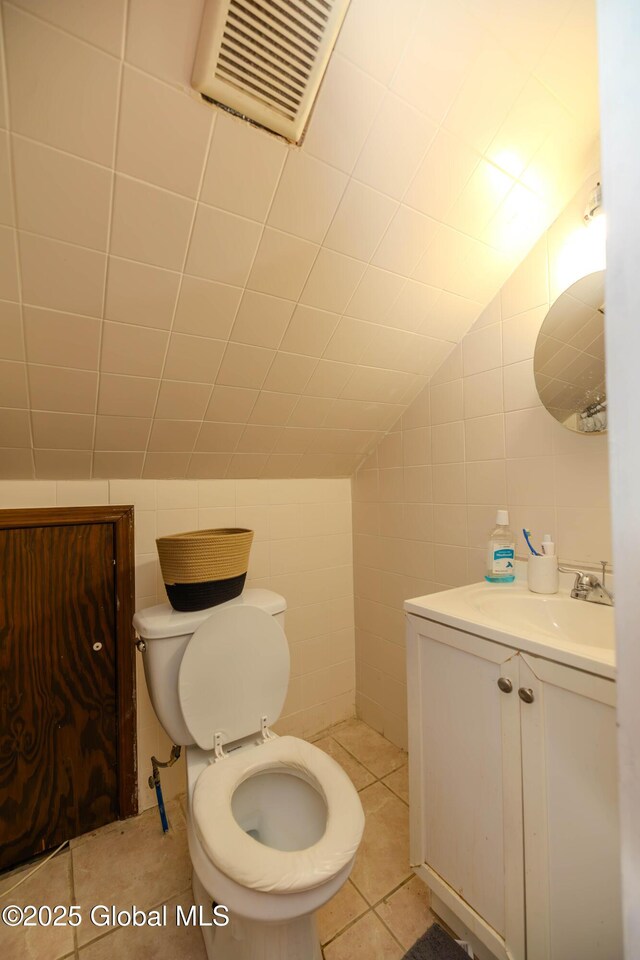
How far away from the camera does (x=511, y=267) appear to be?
4.42ft

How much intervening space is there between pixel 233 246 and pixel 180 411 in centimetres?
55

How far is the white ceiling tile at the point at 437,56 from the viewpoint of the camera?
81cm

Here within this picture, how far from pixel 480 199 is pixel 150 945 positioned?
2208 millimetres

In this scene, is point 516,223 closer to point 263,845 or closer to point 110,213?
point 110,213

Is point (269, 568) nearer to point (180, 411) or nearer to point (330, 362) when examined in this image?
point (180, 411)

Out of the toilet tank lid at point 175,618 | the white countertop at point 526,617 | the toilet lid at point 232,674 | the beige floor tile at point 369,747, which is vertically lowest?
the beige floor tile at point 369,747

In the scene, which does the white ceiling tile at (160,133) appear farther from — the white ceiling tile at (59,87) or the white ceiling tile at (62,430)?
the white ceiling tile at (62,430)

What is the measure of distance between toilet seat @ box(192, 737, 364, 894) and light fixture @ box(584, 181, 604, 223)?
1.64m

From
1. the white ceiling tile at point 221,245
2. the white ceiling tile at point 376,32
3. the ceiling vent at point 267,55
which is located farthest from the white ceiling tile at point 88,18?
the white ceiling tile at point 376,32

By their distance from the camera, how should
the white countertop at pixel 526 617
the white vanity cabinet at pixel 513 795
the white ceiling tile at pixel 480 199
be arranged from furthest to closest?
the white ceiling tile at pixel 480 199
the white countertop at pixel 526 617
the white vanity cabinet at pixel 513 795

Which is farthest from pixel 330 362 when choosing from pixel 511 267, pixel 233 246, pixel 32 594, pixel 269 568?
pixel 32 594

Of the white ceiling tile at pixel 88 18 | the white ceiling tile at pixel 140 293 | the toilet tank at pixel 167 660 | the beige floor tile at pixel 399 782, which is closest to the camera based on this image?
the white ceiling tile at pixel 88 18

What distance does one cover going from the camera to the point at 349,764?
1.71 m

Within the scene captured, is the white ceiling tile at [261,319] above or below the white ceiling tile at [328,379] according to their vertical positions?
above
